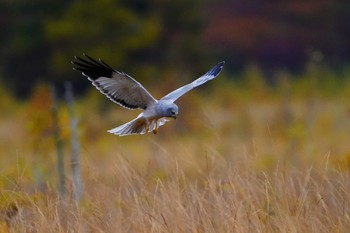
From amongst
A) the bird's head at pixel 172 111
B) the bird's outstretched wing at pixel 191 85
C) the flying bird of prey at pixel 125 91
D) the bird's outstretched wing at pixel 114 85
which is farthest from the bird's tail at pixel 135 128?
the bird's head at pixel 172 111

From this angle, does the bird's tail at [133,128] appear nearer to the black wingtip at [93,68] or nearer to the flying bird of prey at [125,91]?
the flying bird of prey at [125,91]

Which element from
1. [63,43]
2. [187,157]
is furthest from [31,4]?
[187,157]

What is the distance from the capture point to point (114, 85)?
29.6ft

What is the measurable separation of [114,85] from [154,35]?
718 inches

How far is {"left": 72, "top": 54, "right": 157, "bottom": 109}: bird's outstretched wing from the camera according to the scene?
8.91 m

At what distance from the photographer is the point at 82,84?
94.5ft

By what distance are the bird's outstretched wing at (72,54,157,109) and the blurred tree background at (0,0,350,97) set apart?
1634 cm

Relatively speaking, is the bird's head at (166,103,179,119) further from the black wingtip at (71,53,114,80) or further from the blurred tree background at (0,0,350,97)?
the blurred tree background at (0,0,350,97)

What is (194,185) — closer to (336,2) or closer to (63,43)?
(63,43)

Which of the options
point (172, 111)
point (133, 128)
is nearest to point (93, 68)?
point (133, 128)

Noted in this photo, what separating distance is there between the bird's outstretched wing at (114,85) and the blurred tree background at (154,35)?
53.6 ft

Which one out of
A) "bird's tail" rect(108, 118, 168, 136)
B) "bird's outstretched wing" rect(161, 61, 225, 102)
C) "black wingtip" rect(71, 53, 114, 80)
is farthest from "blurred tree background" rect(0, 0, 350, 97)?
"black wingtip" rect(71, 53, 114, 80)

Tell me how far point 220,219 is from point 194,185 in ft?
2.14

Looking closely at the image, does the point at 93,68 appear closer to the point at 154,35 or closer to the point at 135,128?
the point at 135,128
